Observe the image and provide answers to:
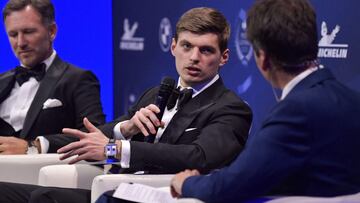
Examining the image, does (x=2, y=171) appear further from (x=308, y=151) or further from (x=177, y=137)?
(x=308, y=151)

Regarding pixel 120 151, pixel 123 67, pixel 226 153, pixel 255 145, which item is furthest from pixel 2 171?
pixel 123 67

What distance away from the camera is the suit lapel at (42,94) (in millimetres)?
4059

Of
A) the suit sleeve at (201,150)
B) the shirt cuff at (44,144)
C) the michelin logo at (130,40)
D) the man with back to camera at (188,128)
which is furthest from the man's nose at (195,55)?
the michelin logo at (130,40)

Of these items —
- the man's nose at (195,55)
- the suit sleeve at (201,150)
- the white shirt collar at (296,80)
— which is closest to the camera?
the white shirt collar at (296,80)

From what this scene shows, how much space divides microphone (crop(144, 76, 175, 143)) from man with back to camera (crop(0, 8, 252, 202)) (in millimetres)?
53

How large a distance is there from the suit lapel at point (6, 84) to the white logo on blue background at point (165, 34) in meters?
A: 1.81

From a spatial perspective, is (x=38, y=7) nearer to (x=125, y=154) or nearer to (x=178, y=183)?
(x=125, y=154)

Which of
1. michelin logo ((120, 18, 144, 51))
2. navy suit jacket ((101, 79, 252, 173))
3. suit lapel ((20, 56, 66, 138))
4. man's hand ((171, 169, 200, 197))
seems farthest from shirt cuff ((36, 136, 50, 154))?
michelin logo ((120, 18, 144, 51))

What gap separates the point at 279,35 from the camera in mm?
2316

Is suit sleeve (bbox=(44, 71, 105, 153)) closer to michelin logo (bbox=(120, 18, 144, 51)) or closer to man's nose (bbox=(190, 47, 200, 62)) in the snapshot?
man's nose (bbox=(190, 47, 200, 62))

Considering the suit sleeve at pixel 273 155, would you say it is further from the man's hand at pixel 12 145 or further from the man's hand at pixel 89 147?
the man's hand at pixel 12 145

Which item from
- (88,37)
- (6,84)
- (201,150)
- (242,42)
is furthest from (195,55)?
(88,37)

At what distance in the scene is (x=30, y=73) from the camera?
4156 millimetres

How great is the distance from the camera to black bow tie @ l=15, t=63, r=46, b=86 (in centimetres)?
414
